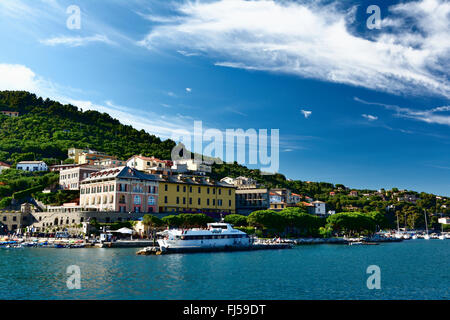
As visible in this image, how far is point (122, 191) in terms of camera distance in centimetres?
8338

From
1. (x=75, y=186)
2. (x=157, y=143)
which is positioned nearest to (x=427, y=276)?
(x=75, y=186)

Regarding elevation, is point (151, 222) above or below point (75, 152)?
below

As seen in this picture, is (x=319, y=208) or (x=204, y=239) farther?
(x=319, y=208)

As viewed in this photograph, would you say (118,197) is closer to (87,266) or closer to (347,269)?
(87,266)

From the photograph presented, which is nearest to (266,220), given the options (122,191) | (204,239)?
(204,239)

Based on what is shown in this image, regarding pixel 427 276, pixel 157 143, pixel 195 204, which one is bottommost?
pixel 427 276

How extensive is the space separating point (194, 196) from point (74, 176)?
31235 mm

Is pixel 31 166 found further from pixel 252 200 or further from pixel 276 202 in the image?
pixel 276 202

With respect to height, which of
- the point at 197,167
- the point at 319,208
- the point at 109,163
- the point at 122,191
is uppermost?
the point at 197,167

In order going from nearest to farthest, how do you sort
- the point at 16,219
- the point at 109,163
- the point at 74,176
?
the point at 16,219 → the point at 74,176 → the point at 109,163

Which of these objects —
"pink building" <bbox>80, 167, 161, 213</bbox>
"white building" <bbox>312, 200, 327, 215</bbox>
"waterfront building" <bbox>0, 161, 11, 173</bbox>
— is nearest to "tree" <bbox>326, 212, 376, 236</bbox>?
"white building" <bbox>312, 200, 327, 215</bbox>

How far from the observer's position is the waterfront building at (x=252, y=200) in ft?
Result: 366
